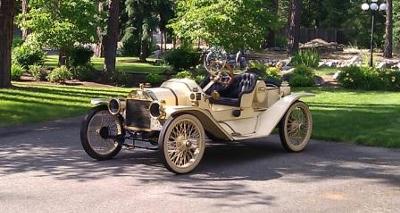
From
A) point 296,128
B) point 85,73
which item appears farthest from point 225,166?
point 85,73

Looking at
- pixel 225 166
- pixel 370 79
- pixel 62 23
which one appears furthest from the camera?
pixel 62 23

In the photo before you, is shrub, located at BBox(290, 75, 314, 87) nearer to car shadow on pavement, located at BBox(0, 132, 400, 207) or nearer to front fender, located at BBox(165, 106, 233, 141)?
car shadow on pavement, located at BBox(0, 132, 400, 207)

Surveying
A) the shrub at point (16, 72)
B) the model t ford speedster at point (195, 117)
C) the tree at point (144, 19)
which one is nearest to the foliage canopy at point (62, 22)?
the shrub at point (16, 72)

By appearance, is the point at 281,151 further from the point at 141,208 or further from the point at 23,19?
the point at 23,19

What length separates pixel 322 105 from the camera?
14.3 m

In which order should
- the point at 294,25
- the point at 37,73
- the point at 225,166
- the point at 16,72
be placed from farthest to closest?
the point at 294,25 → the point at 37,73 → the point at 16,72 → the point at 225,166

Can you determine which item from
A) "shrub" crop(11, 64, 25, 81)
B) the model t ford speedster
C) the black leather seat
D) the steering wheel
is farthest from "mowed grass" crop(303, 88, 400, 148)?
"shrub" crop(11, 64, 25, 81)

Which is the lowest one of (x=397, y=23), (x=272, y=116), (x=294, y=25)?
(x=272, y=116)

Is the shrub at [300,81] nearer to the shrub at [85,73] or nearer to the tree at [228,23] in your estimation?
the tree at [228,23]

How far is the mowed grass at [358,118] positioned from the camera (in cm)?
969

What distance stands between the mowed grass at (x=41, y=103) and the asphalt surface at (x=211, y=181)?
110 inches

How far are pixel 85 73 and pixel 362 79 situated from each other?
9262mm

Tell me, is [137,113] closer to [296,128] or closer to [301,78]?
[296,128]

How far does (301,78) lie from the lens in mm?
19891
